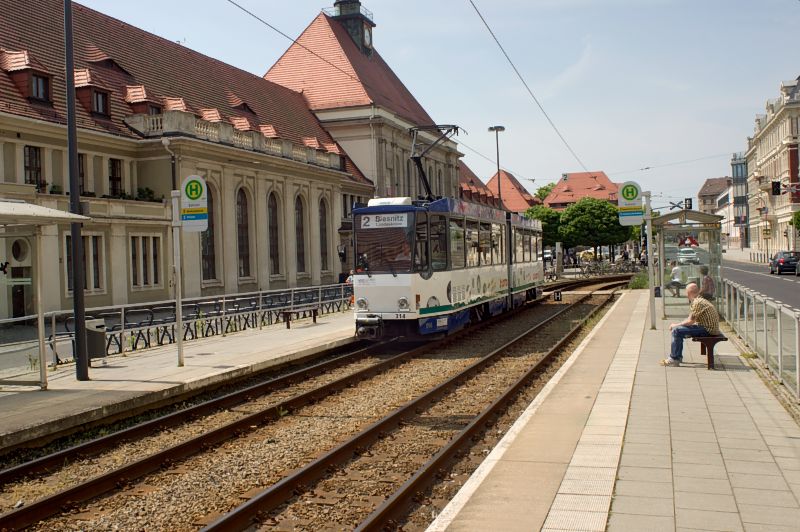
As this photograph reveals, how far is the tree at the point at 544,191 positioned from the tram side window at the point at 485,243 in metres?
116

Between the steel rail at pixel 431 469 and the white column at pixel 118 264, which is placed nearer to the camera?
the steel rail at pixel 431 469

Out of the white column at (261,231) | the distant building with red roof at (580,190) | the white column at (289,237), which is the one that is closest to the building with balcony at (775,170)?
the distant building with red roof at (580,190)

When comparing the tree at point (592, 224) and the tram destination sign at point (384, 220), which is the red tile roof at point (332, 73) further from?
the tram destination sign at point (384, 220)

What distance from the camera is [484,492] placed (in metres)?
6.86

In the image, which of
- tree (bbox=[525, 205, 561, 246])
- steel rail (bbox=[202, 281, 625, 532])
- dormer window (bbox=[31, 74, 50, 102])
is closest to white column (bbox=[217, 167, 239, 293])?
dormer window (bbox=[31, 74, 50, 102])

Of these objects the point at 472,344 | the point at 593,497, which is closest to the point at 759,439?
the point at 593,497

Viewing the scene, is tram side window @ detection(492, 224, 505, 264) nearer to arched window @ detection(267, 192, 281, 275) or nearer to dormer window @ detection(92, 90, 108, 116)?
dormer window @ detection(92, 90, 108, 116)

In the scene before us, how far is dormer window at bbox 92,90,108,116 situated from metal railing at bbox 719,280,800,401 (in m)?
27.9

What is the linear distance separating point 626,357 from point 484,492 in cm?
917

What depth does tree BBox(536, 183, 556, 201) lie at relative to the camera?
13812cm

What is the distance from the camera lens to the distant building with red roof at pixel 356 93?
61.8 metres

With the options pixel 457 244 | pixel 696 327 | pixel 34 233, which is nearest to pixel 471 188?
pixel 457 244

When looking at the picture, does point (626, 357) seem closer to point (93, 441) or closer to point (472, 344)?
point (472, 344)

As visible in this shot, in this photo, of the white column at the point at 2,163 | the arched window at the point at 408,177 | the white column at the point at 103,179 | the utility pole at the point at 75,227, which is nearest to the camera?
the utility pole at the point at 75,227
